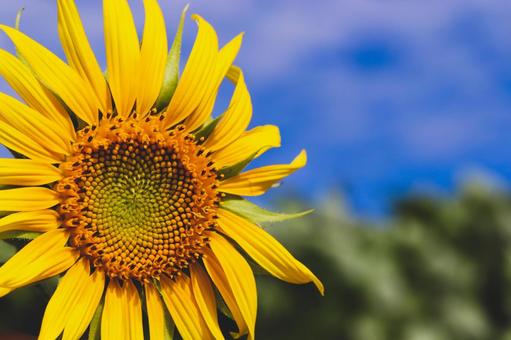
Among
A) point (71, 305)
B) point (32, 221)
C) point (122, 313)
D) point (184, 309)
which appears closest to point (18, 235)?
point (32, 221)

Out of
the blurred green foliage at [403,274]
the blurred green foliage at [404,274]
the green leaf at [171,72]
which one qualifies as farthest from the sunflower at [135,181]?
the blurred green foliage at [404,274]

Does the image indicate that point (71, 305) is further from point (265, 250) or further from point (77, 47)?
point (77, 47)

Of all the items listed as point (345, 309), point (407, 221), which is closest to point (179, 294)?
point (345, 309)

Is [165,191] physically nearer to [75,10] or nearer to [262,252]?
[262,252]

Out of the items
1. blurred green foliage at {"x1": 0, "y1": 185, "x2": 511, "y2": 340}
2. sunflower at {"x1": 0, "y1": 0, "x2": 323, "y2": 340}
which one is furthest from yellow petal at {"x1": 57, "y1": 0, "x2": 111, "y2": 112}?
blurred green foliage at {"x1": 0, "y1": 185, "x2": 511, "y2": 340}

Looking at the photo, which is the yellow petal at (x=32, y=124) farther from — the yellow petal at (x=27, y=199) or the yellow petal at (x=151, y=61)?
the yellow petal at (x=151, y=61)
